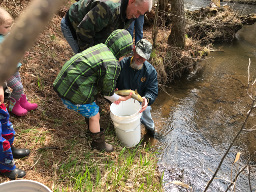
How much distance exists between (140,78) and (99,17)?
3.65 ft

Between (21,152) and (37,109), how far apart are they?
89cm

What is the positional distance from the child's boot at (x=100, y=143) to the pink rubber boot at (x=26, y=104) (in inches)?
42.5

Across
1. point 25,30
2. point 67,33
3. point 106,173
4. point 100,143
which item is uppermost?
point 25,30

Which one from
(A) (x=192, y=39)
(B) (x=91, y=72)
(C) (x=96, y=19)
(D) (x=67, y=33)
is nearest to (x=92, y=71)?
(B) (x=91, y=72)

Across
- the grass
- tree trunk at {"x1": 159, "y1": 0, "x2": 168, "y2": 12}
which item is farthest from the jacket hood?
tree trunk at {"x1": 159, "y1": 0, "x2": 168, "y2": 12}

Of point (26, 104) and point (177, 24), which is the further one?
point (177, 24)

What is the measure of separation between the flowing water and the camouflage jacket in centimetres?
214

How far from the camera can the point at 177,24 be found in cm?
565

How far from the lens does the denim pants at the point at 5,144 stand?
2.05 m

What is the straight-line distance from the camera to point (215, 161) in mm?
3443

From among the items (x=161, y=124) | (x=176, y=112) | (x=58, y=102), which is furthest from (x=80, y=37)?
(x=176, y=112)

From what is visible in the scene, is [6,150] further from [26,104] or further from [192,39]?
[192,39]

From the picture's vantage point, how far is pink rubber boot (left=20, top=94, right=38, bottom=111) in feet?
10.0

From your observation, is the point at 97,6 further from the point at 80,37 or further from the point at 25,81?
the point at 25,81
